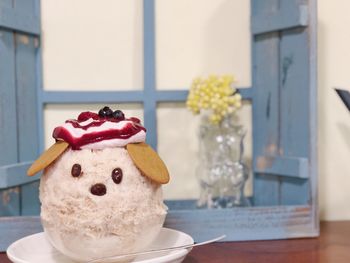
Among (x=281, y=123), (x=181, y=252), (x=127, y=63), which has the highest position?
(x=127, y=63)

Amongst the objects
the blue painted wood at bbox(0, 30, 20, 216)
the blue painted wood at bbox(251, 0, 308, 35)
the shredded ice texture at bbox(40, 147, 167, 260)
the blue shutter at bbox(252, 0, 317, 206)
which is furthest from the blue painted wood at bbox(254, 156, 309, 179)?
the blue painted wood at bbox(0, 30, 20, 216)

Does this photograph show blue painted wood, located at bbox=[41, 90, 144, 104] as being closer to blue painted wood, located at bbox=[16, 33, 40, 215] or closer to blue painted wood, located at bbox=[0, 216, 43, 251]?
blue painted wood, located at bbox=[16, 33, 40, 215]

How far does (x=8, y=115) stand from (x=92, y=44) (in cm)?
21

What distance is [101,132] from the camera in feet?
1.81

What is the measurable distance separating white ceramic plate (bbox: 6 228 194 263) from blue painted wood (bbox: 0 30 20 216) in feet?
0.48

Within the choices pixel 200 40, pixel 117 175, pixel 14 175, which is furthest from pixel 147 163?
pixel 200 40

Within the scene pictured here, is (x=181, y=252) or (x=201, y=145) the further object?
(x=201, y=145)

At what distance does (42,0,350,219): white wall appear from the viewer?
89 cm

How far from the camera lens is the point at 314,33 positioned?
775 mm

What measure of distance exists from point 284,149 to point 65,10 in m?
0.45

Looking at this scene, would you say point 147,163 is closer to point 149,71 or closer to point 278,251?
point 278,251

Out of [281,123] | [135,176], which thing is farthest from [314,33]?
[135,176]

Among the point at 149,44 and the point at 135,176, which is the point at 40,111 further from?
the point at 135,176

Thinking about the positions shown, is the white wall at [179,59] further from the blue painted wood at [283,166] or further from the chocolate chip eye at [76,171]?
the chocolate chip eye at [76,171]
